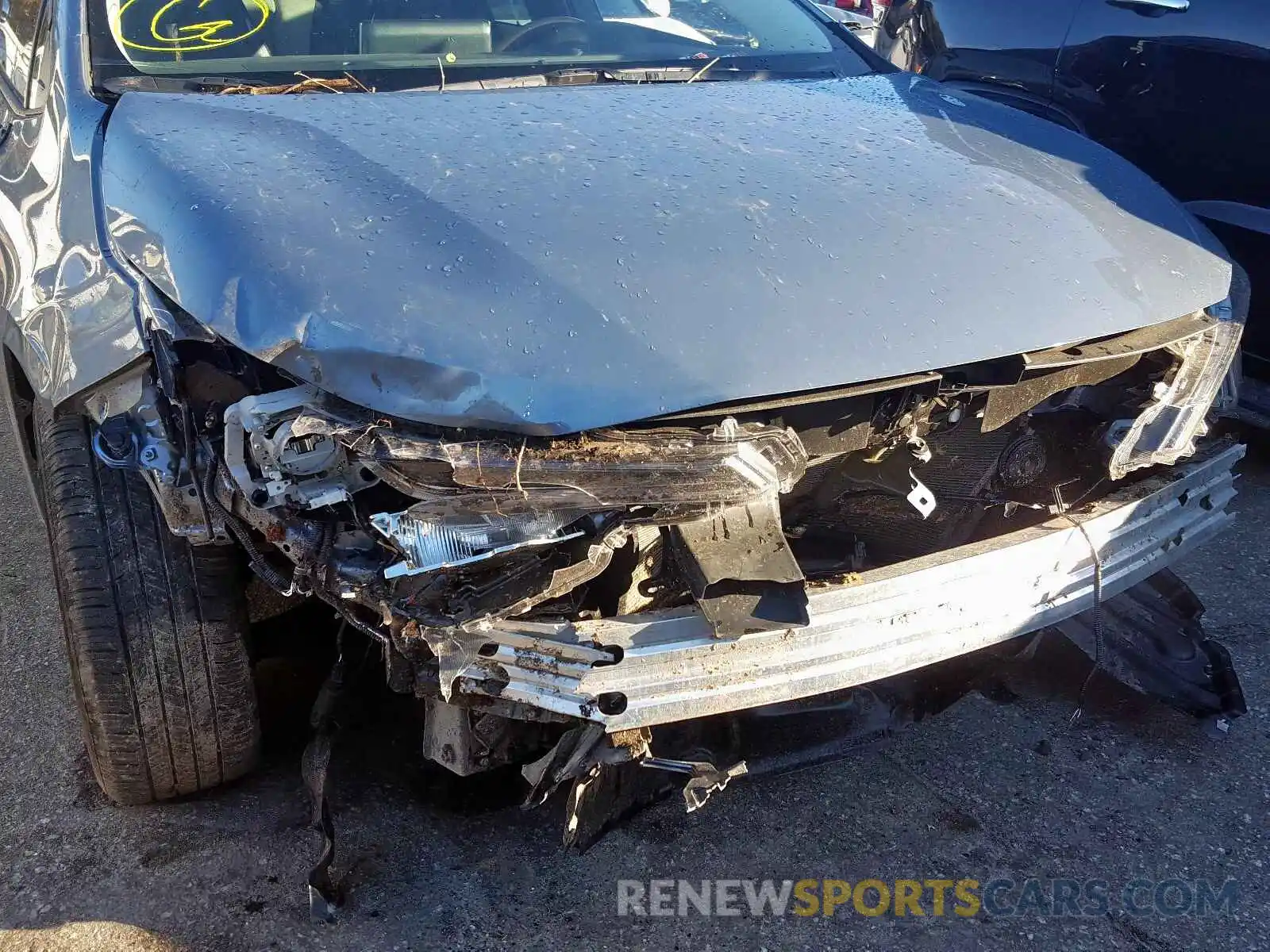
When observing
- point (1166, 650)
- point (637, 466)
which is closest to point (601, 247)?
point (637, 466)

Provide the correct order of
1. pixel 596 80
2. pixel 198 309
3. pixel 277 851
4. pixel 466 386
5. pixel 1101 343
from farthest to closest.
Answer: pixel 596 80 → pixel 277 851 → pixel 1101 343 → pixel 198 309 → pixel 466 386

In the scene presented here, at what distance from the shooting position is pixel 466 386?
1.56 meters

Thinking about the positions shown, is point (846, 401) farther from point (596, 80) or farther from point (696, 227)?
point (596, 80)

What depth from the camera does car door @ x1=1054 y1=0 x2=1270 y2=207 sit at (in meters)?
3.54

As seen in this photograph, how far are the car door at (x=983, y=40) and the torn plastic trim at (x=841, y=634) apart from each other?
2434 mm

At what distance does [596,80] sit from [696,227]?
978 millimetres

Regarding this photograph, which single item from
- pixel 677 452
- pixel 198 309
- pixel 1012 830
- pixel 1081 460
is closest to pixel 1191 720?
pixel 1012 830

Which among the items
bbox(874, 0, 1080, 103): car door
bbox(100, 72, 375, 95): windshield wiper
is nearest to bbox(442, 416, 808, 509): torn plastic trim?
bbox(100, 72, 375, 95): windshield wiper

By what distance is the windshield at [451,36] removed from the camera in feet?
7.85

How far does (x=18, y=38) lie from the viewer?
2654mm

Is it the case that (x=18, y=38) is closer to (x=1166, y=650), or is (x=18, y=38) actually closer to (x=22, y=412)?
(x=22, y=412)

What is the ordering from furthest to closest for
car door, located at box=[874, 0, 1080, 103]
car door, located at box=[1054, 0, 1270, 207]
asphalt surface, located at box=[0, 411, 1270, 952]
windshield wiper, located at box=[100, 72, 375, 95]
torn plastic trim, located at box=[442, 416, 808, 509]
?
1. car door, located at box=[874, 0, 1080, 103]
2. car door, located at box=[1054, 0, 1270, 207]
3. windshield wiper, located at box=[100, 72, 375, 95]
4. asphalt surface, located at box=[0, 411, 1270, 952]
5. torn plastic trim, located at box=[442, 416, 808, 509]

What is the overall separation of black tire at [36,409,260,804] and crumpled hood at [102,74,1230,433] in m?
0.52

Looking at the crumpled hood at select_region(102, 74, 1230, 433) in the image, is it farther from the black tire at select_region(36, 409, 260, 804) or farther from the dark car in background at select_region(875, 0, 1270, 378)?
the dark car in background at select_region(875, 0, 1270, 378)
